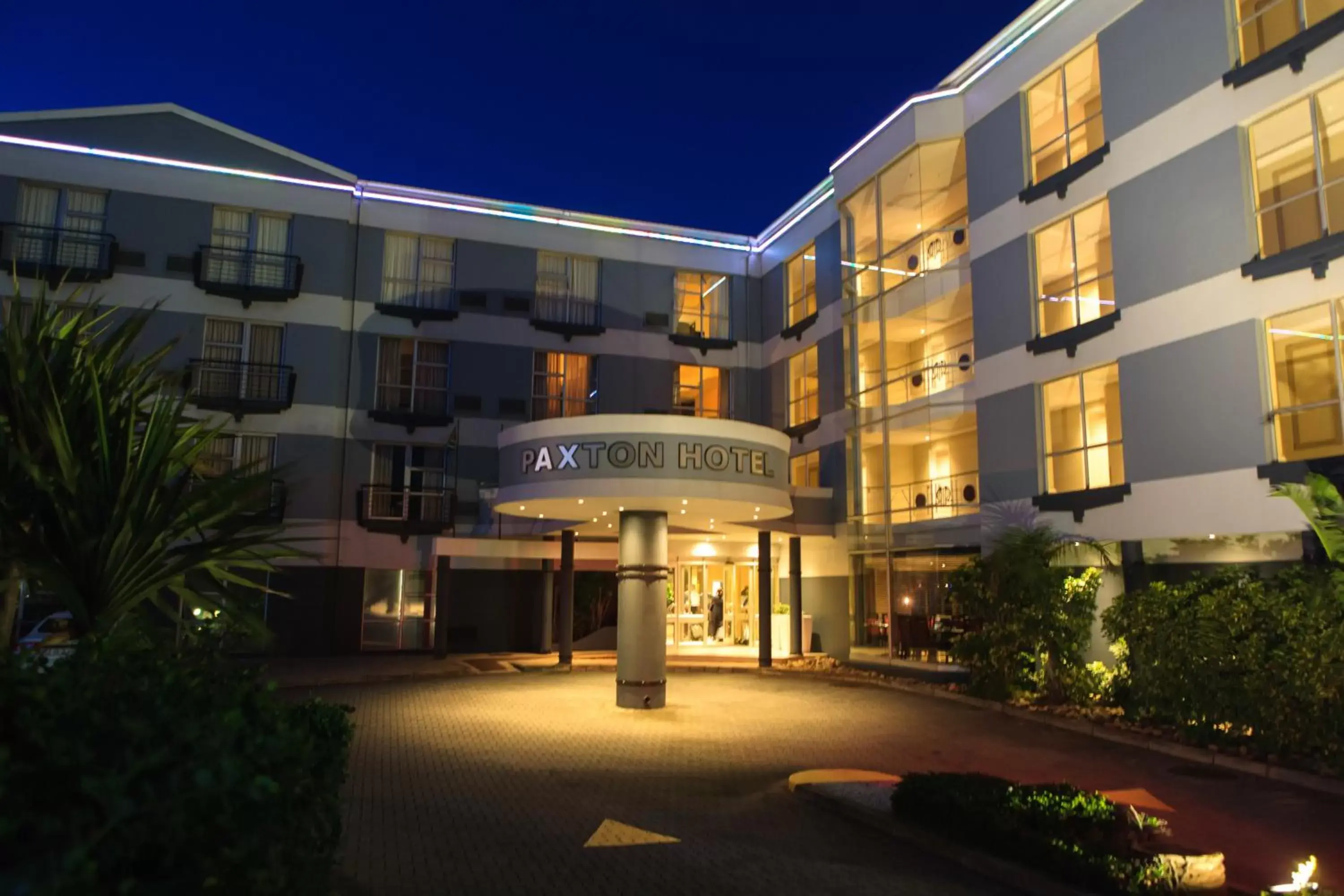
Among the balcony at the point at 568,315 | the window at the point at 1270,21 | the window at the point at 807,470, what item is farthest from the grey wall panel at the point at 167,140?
the window at the point at 1270,21

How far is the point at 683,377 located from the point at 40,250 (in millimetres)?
17762

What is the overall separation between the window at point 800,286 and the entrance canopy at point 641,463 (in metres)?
12.0

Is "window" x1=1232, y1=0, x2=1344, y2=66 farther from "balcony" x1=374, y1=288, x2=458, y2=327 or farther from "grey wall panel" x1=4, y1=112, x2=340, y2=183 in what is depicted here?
"grey wall panel" x1=4, y1=112, x2=340, y2=183

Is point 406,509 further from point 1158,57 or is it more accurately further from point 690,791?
point 1158,57

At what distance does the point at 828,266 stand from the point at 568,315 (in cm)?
801

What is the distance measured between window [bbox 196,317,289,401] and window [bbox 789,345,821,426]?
46.9 feet

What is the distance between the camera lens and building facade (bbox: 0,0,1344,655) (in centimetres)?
1527

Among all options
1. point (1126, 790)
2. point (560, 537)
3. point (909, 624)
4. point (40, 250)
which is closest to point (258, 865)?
point (1126, 790)

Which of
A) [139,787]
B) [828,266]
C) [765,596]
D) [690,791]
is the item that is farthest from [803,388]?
[139,787]

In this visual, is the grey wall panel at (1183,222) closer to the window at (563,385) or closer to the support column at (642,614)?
the support column at (642,614)

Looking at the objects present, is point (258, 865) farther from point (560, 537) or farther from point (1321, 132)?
point (560, 537)

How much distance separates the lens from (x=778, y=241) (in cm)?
2923

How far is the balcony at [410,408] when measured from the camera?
26.0 metres

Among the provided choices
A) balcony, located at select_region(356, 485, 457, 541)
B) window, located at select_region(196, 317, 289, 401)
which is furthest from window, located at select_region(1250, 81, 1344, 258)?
window, located at select_region(196, 317, 289, 401)
